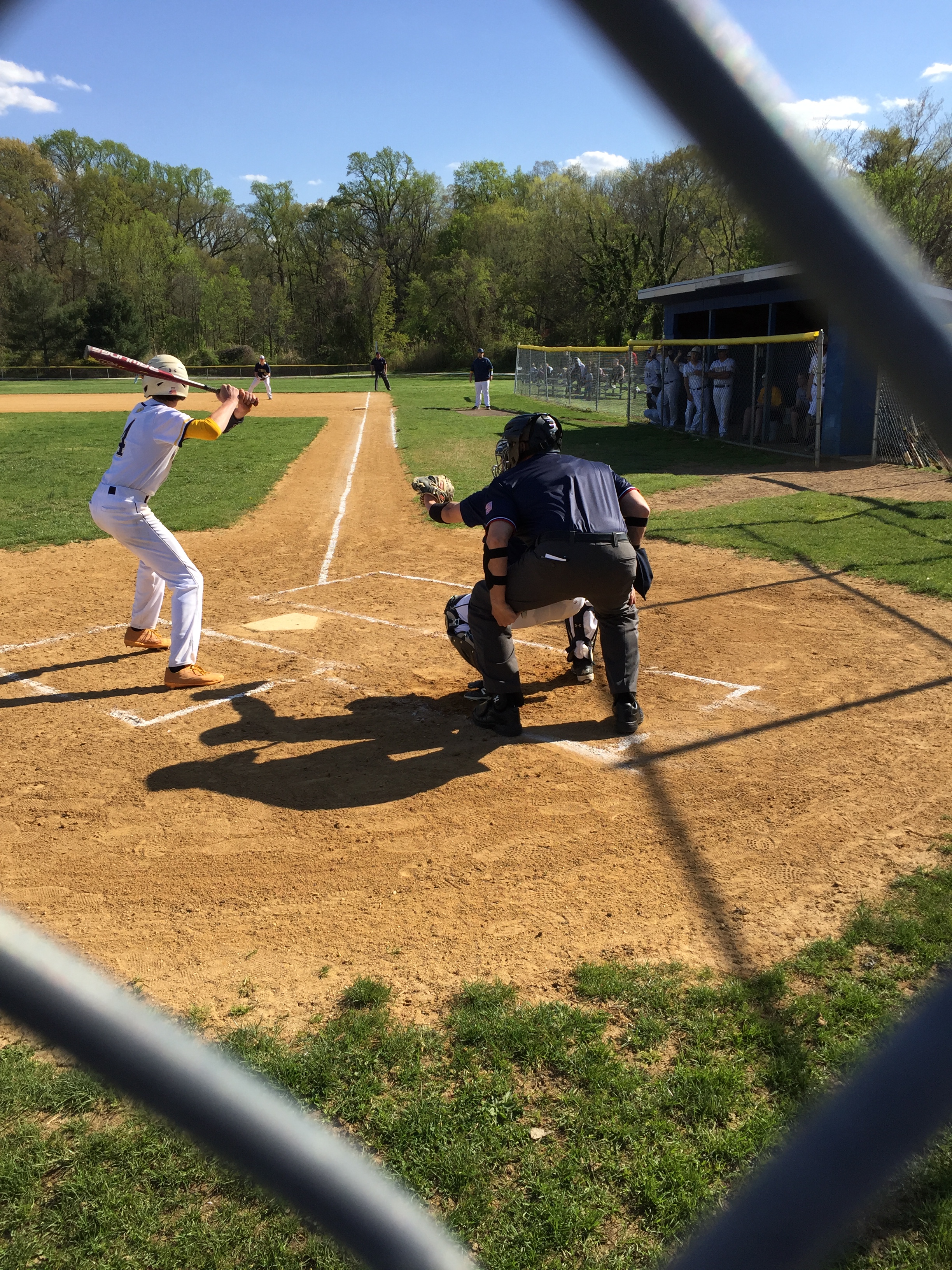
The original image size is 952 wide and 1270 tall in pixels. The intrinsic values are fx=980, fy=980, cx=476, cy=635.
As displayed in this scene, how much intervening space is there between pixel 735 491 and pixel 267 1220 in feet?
47.5

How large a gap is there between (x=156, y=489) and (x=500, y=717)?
129 inches

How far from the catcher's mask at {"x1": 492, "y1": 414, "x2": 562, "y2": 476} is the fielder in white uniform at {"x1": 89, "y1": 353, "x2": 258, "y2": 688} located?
2.34 meters

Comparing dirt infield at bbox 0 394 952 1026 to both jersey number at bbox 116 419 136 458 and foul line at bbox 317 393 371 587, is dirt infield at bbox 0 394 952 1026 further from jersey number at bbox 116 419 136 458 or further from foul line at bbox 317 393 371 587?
jersey number at bbox 116 419 136 458

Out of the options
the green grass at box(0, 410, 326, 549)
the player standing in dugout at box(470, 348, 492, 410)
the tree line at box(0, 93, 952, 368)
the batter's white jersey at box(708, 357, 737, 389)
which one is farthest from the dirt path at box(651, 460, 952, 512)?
the tree line at box(0, 93, 952, 368)

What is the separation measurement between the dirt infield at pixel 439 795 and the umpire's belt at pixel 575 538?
1.29 metres

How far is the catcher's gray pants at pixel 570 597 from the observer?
5652mm

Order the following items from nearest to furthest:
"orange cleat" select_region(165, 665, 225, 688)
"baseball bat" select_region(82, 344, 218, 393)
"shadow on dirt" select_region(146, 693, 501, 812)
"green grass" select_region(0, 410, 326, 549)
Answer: "shadow on dirt" select_region(146, 693, 501, 812)
"baseball bat" select_region(82, 344, 218, 393)
"orange cleat" select_region(165, 665, 225, 688)
"green grass" select_region(0, 410, 326, 549)

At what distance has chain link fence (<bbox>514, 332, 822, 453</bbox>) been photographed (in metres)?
20.5

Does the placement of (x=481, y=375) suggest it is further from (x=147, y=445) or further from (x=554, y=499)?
→ (x=554, y=499)

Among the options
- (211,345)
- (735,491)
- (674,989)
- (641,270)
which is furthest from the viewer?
(211,345)

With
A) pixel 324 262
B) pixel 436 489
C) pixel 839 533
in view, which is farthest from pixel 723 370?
pixel 324 262

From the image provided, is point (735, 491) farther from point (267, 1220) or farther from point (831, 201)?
point (831, 201)

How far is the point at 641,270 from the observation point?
158 feet

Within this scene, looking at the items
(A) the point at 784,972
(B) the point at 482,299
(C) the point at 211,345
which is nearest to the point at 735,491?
(A) the point at 784,972
